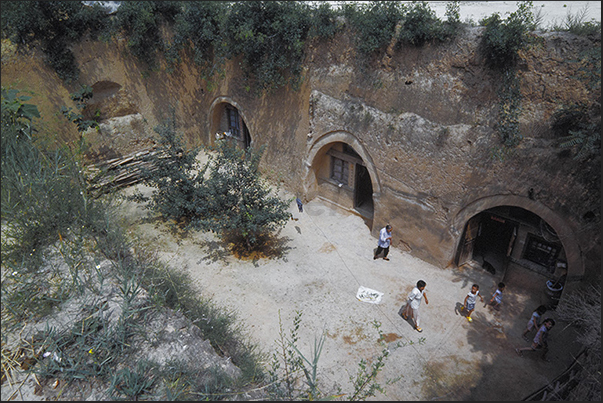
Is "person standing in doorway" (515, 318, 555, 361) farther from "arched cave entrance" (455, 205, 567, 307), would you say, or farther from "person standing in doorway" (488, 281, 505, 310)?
"arched cave entrance" (455, 205, 567, 307)

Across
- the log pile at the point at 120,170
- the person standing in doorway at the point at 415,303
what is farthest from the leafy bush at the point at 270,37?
the person standing in doorway at the point at 415,303

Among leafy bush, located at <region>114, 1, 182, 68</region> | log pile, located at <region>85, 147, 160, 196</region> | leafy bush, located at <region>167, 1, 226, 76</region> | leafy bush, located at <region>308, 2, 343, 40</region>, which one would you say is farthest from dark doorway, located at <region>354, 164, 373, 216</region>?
leafy bush, located at <region>114, 1, 182, 68</region>

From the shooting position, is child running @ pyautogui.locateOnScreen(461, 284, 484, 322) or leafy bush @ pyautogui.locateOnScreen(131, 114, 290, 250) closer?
child running @ pyautogui.locateOnScreen(461, 284, 484, 322)

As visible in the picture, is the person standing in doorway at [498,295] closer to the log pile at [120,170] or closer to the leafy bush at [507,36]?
the leafy bush at [507,36]

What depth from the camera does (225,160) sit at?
8.90 meters

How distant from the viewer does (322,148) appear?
10.4 metres

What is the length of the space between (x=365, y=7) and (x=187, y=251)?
6.90 metres

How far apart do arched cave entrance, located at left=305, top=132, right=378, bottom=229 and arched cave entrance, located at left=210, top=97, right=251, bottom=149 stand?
3.31 meters

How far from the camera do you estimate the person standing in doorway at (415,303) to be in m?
7.13

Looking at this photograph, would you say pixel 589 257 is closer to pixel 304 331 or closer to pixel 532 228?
pixel 532 228

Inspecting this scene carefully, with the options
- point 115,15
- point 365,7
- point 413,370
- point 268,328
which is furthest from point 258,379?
point 115,15

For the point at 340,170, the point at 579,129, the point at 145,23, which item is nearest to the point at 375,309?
the point at 340,170

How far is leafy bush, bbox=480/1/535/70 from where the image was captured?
21.7 feet

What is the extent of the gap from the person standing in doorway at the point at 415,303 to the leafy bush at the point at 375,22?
506 cm
